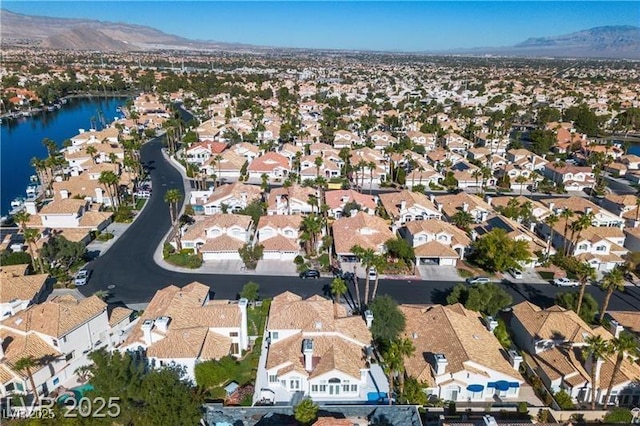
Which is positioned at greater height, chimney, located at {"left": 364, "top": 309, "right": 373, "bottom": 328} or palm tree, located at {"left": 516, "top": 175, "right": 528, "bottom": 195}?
palm tree, located at {"left": 516, "top": 175, "right": 528, "bottom": 195}

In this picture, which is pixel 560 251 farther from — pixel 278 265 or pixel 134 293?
pixel 134 293

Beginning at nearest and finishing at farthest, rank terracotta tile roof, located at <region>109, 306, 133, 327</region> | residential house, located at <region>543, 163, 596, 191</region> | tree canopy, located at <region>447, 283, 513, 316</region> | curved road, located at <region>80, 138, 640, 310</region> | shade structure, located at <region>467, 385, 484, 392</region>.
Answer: shade structure, located at <region>467, 385, 484, 392</region>, terracotta tile roof, located at <region>109, 306, 133, 327</region>, tree canopy, located at <region>447, 283, 513, 316</region>, curved road, located at <region>80, 138, 640, 310</region>, residential house, located at <region>543, 163, 596, 191</region>

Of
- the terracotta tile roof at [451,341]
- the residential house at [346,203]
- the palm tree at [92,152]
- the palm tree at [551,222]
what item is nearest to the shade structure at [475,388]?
the terracotta tile roof at [451,341]

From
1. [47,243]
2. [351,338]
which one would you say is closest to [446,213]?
[351,338]

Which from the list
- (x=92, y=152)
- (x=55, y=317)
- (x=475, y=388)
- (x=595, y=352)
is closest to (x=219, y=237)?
(x=55, y=317)

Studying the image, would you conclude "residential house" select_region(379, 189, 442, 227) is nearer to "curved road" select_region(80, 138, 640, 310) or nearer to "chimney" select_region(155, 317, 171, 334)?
"curved road" select_region(80, 138, 640, 310)

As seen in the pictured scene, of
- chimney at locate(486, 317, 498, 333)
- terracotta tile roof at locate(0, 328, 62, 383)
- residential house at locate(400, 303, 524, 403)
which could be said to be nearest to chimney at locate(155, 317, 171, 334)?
terracotta tile roof at locate(0, 328, 62, 383)

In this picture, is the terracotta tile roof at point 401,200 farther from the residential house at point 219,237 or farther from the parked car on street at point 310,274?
the residential house at point 219,237

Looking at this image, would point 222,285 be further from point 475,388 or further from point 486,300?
point 475,388
